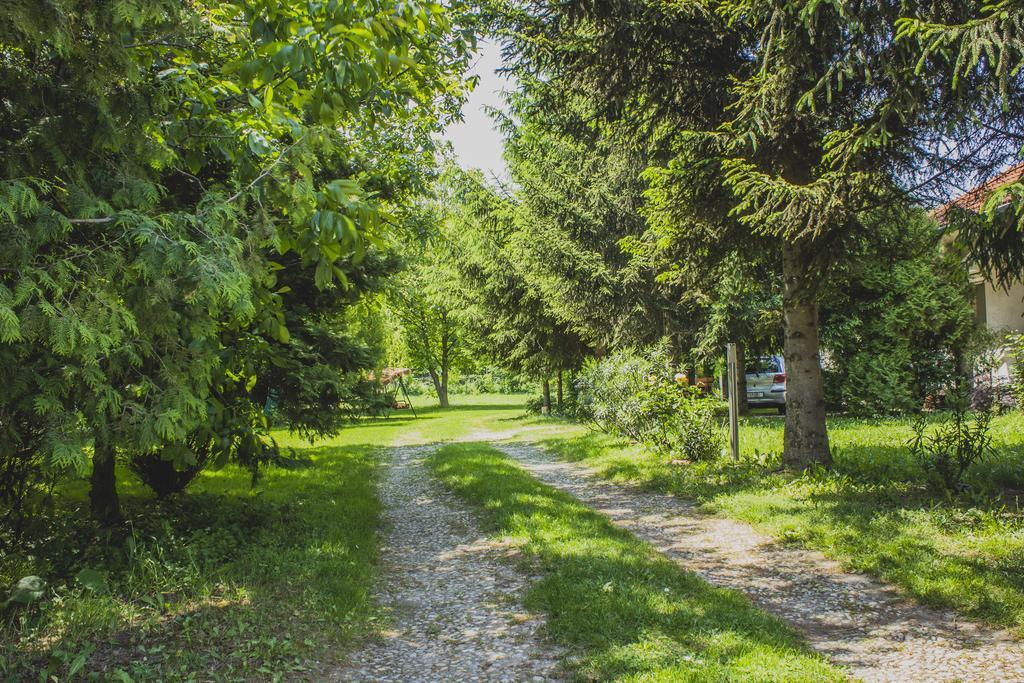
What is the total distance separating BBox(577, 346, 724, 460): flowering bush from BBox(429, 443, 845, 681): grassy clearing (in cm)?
387

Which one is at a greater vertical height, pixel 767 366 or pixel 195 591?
pixel 767 366

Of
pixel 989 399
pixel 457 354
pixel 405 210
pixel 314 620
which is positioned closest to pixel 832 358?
pixel 989 399

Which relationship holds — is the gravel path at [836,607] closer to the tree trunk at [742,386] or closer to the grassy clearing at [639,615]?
the grassy clearing at [639,615]

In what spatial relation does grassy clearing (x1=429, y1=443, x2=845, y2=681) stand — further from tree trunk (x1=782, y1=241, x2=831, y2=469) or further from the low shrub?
the low shrub

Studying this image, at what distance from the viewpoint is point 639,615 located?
4.30m

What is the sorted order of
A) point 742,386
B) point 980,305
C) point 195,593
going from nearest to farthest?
point 195,593
point 980,305
point 742,386

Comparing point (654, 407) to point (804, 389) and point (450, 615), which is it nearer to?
point (804, 389)

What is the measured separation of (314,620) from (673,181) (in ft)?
21.2

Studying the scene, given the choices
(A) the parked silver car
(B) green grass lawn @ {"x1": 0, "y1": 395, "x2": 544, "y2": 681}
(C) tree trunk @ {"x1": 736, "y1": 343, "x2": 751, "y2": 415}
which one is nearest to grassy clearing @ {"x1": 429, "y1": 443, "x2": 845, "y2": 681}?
(B) green grass lawn @ {"x1": 0, "y1": 395, "x2": 544, "y2": 681}

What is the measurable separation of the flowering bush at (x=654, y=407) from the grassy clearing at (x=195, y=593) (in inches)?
208

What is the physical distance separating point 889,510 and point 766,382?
14.4 meters

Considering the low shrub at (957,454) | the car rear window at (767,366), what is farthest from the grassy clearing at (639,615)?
the car rear window at (767,366)

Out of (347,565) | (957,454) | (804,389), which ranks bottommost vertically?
(347,565)

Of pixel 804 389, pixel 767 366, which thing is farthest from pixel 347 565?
pixel 767 366
